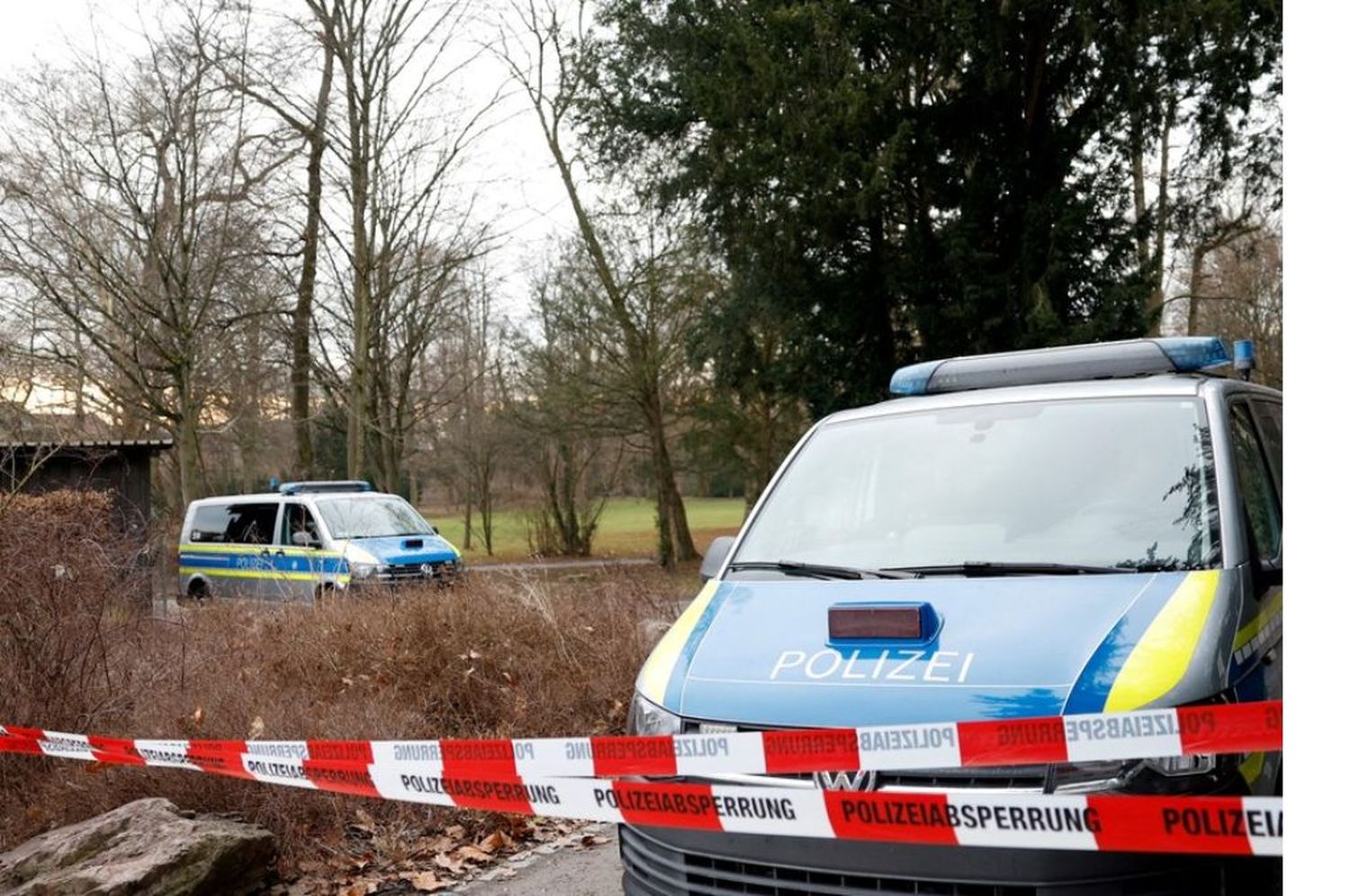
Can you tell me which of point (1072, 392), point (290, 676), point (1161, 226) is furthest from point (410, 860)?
point (1161, 226)

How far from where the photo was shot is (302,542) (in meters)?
15.8

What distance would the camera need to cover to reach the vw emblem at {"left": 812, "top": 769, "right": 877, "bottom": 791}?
318 centimetres

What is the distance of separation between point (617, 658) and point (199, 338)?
59.1 feet

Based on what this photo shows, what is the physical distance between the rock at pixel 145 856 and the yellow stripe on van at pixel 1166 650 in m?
3.82

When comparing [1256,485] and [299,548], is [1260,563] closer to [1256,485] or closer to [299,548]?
[1256,485]

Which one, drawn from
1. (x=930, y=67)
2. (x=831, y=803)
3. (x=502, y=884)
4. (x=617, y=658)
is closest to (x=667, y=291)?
(x=930, y=67)

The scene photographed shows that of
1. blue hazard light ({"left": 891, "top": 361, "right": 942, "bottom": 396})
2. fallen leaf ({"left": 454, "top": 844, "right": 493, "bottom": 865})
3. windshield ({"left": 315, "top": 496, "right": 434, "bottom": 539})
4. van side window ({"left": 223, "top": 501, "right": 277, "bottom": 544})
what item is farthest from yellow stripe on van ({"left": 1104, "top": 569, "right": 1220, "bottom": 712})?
van side window ({"left": 223, "top": 501, "right": 277, "bottom": 544})

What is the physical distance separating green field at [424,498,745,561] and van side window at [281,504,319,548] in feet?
60.6

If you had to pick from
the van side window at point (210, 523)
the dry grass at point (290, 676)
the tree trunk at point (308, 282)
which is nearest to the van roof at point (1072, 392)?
the dry grass at point (290, 676)

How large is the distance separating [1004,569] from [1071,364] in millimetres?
1544

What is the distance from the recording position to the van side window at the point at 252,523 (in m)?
16.8

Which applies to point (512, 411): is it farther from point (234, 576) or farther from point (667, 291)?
point (234, 576)

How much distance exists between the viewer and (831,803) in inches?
124

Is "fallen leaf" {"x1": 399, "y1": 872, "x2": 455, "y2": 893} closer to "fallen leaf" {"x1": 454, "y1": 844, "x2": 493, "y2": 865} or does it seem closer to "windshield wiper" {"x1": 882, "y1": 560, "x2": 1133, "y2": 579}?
"fallen leaf" {"x1": 454, "y1": 844, "x2": 493, "y2": 865}
